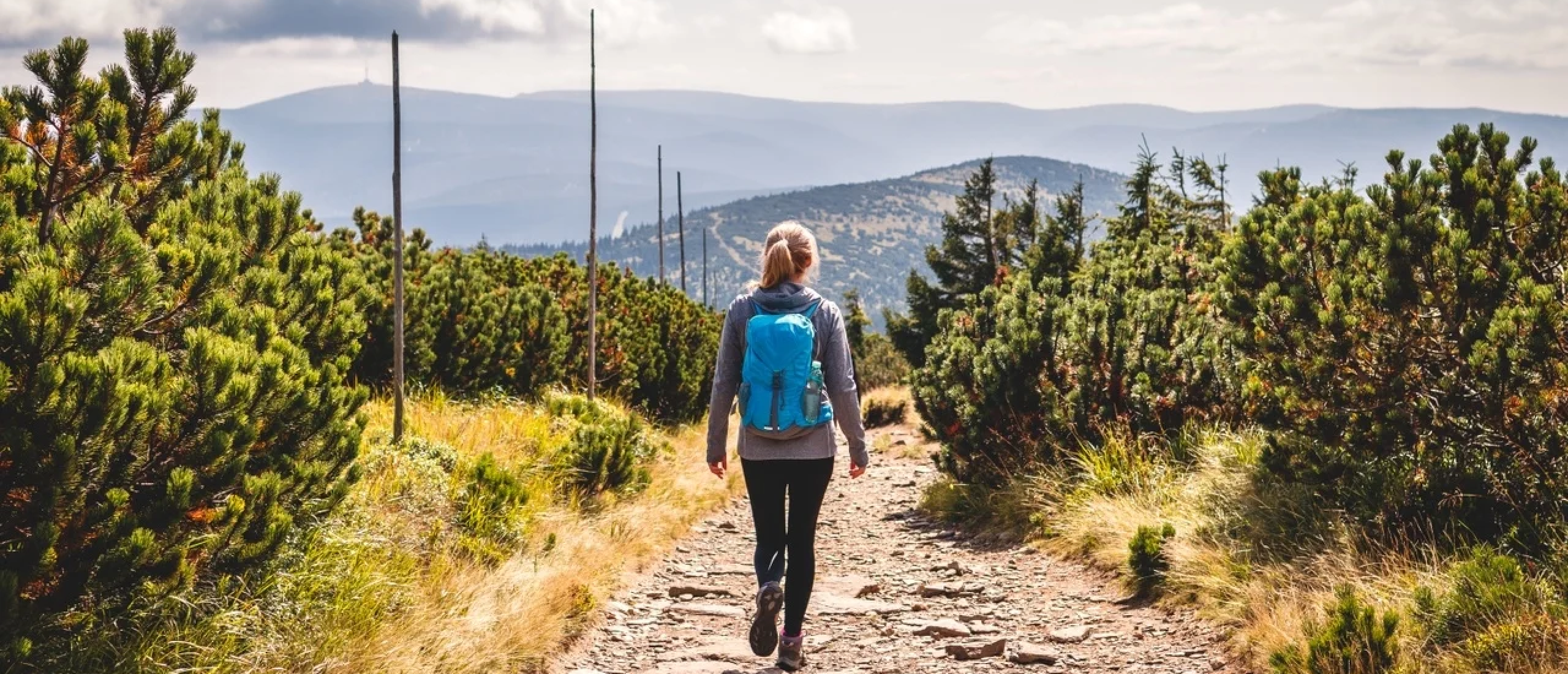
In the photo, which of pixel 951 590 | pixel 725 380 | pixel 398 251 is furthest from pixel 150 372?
pixel 951 590

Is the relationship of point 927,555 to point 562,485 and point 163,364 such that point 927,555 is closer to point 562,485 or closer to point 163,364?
point 562,485

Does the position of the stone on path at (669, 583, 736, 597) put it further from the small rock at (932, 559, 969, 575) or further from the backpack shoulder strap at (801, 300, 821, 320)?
the backpack shoulder strap at (801, 300, 821, 320)

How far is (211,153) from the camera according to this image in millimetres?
5348

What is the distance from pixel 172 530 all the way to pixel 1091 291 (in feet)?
27.7

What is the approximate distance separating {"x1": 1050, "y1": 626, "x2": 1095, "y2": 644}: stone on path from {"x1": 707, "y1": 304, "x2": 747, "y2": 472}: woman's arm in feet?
6.77

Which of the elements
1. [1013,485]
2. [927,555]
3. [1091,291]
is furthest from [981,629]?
[1091,291]

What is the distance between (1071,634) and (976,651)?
1.89 feet

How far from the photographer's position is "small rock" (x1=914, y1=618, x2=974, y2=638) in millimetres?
6059

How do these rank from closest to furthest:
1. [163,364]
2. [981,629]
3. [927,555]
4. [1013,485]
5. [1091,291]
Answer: [163,364] < [981,629] < [927,555] < [1013,485] < [1091,291]

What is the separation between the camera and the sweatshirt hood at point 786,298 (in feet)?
16.6

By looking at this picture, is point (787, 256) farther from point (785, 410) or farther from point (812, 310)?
point (785, 410)

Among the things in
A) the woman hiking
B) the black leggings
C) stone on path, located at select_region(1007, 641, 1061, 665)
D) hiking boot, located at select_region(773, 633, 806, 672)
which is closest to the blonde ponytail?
the woman hiking

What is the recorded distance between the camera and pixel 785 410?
4.88 m

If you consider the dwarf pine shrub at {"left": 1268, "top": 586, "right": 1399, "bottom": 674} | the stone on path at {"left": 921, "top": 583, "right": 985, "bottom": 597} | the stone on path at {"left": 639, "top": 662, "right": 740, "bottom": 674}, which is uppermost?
the dwarf pine shrub at {"left": 1268, "top": 586, "right": 1399, "bottom": 674}
